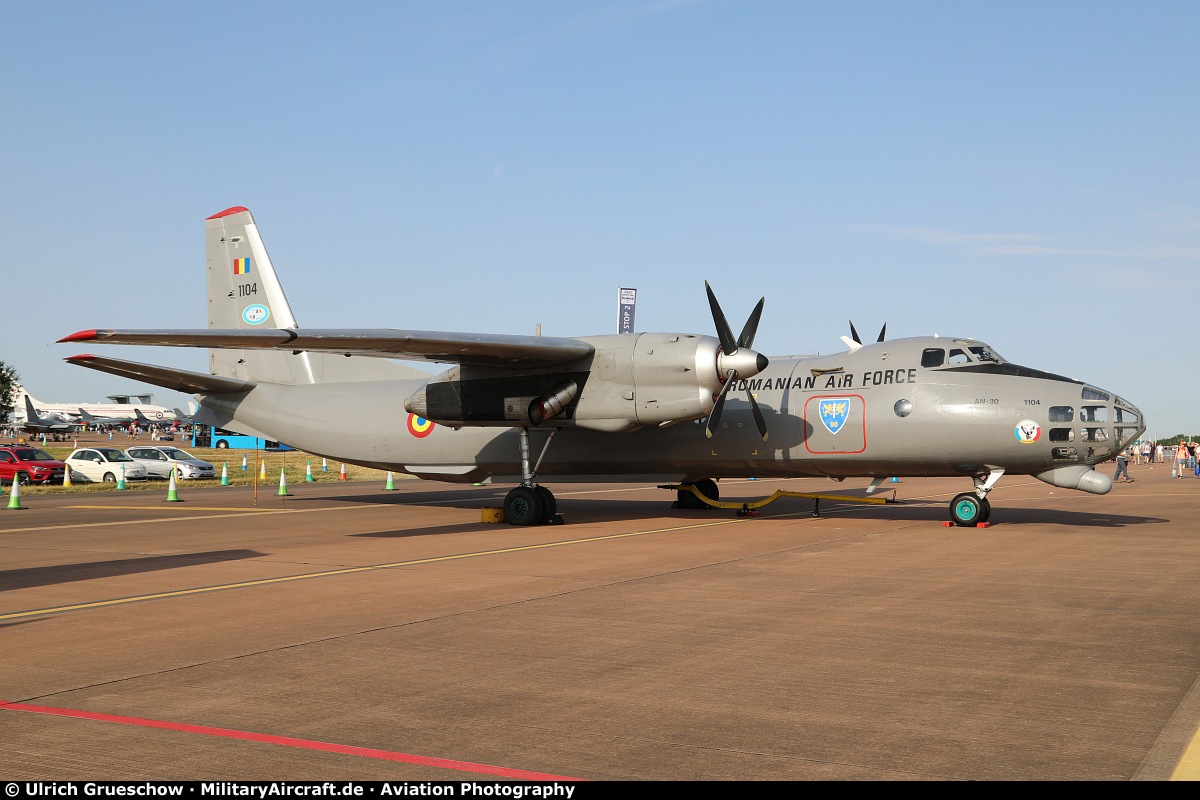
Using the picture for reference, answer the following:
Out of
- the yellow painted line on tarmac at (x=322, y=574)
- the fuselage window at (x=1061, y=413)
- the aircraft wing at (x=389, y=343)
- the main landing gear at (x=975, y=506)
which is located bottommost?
the yellow painted line on tarmac at (x=322, y=574)

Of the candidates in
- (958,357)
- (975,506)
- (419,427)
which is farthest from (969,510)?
(419,427)

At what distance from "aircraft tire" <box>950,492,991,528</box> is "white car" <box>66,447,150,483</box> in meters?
32.2

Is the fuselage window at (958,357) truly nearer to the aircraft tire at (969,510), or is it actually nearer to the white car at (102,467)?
the aircraft tire at (969,510)

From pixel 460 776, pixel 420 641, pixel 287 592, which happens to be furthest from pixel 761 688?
pixel 287 592

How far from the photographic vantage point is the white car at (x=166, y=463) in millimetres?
40469

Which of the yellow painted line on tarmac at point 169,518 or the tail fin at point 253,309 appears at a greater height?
the tail fin at point 253,309

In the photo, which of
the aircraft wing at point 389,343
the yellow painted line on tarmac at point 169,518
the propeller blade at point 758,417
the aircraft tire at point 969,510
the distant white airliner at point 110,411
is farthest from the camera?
the distant white airliner at point 110,411

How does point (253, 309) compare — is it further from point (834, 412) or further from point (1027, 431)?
point (1027, 431)

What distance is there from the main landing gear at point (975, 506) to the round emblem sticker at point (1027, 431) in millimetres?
1024

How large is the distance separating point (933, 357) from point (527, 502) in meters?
8.67

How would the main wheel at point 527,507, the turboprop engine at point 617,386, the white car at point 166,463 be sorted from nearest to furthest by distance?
the turboprop engine at point 617,386
the main wheel at point 527,507
the white car at point 166,463

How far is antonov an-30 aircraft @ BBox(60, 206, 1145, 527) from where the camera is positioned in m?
18.2

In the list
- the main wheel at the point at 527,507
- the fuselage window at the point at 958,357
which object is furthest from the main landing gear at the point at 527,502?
the fuselage window at the point at 958,357

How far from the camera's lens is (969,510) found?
63.4 ft
